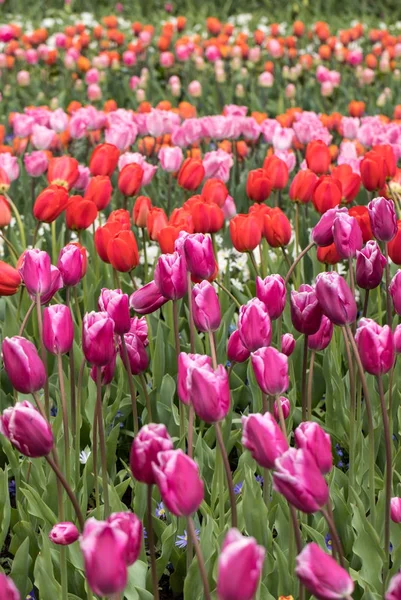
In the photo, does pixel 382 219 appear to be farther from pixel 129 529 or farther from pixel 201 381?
pixel 129 529

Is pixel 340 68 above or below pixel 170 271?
below

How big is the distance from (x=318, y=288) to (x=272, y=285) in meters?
0.25

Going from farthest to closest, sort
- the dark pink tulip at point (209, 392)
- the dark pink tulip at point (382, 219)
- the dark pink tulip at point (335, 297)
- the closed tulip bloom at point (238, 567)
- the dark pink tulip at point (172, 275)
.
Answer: the dark pink tulip at point (382, 219), the dark pink tulip at point (172, 275), the dark pink tulip at point (335, 297), the dark pink tulip at point (209, 392), the closed tulip bloom at point (238, 567)

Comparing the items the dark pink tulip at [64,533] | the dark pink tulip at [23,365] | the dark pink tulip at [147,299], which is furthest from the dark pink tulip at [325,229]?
the dark pink tulip at [64,533]

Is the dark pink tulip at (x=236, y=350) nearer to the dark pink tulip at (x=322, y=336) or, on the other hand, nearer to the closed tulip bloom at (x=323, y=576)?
the dark pink tulip at (x=322, y=336)

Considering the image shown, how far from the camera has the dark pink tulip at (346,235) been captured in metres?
1.96

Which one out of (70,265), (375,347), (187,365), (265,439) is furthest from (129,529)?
(70,265)

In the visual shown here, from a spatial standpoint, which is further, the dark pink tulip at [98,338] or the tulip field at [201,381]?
the dark pink tulip at [98,338]

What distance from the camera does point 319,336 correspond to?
2.09 metres

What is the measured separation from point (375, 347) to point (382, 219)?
1.98 feet

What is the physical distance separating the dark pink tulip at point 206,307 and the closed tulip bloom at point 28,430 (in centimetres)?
55

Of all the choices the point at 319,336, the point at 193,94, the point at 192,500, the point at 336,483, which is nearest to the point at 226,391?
the point at 192,500

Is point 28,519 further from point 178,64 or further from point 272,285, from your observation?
point 178,64

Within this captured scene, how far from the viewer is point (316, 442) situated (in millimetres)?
1360
